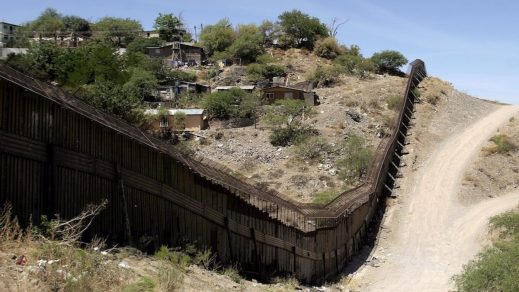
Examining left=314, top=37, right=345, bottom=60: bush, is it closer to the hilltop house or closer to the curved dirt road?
the hilltop house

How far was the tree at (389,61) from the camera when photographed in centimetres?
8819

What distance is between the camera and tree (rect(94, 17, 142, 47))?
112438 millimetres

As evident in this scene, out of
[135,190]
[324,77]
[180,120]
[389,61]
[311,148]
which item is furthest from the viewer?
[389,61]

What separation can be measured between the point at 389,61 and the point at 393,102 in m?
27.7

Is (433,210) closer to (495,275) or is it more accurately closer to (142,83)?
(495,275)

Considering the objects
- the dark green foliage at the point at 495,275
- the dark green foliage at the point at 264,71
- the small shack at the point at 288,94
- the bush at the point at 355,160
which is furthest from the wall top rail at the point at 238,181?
the dark green foliage at the point at 264,71

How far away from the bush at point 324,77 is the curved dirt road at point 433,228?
78.1 ft

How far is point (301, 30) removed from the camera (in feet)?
329

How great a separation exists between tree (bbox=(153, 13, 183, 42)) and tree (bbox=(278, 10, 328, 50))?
2186 cm

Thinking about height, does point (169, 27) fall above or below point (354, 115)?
above

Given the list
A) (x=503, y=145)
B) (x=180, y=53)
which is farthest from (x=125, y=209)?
(x=180, y=53)

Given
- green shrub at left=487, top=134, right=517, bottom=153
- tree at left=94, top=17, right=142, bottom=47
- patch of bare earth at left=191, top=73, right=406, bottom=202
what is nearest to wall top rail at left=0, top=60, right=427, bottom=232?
patch of bare earth at left=191, top=73, right=406, bottom=202

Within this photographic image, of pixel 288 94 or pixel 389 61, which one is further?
pixel 389 61

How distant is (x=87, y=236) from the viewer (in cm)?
1225
